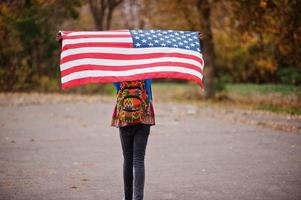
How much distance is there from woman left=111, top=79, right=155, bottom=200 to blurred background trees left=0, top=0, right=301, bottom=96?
1461cm

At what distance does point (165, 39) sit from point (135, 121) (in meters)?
1.26

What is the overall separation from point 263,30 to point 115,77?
54.8 ft

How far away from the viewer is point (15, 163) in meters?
9.78

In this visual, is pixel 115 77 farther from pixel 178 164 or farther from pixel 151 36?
pixel 178 164

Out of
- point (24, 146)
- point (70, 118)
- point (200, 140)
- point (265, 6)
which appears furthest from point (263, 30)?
point (24, 146)

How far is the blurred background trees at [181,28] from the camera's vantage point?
70.7 feet

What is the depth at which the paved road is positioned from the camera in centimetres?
762

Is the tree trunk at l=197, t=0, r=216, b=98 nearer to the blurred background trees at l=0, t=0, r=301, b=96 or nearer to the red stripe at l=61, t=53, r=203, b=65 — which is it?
the blurred background trees at l=0, t=0, r=301, b=96

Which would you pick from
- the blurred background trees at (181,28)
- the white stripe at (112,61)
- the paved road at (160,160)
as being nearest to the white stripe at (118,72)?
the white stripe at (112,61)

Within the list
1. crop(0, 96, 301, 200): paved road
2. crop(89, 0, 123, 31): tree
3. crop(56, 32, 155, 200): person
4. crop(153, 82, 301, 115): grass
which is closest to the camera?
crop(56, 32, 155, 200): person

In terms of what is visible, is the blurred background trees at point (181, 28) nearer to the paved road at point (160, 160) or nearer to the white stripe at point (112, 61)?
the paved road at point (160, 160)

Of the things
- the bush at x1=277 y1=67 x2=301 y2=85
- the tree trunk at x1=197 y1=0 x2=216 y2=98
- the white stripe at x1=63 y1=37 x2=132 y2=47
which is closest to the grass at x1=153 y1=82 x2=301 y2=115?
the tree trunk at x1=197 y1=0 x2=216 y2=98

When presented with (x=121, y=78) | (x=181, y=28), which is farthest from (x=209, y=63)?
(x=121, y=78)

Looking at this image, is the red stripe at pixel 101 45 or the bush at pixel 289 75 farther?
the bush at pixel 289 75
